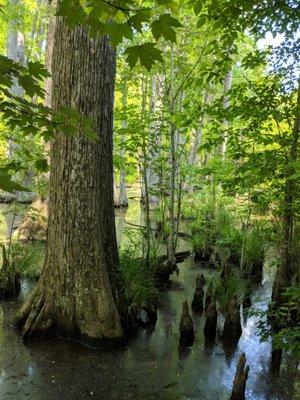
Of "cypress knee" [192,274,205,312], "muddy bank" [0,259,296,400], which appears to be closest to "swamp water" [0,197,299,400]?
"muddy bank" [0,259,296,400]

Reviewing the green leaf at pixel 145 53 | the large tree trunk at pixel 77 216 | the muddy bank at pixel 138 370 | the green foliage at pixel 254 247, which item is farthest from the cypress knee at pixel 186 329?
the green leaf at pixel 145 53

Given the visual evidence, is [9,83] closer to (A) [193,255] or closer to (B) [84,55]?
(B) [84,55]

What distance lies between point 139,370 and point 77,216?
172 cm

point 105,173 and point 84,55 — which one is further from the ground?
point 84,55

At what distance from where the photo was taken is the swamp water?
3.22m

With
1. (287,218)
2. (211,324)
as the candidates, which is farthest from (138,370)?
(287,218)

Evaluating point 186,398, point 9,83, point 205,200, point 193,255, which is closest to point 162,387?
point 186,398

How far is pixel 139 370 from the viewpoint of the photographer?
3594mm

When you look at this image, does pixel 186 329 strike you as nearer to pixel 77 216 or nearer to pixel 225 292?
pixel 225 292

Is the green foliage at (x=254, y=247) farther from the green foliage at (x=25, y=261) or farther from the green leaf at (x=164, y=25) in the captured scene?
the green leaf at (x=164, y=25)

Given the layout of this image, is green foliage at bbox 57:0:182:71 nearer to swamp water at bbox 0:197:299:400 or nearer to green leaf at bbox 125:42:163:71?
green leaf at bbox 125:42:163:71

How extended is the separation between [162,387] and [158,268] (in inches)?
119

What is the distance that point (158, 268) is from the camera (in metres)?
6.29

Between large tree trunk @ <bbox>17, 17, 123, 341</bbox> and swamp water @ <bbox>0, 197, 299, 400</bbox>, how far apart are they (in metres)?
0.25
